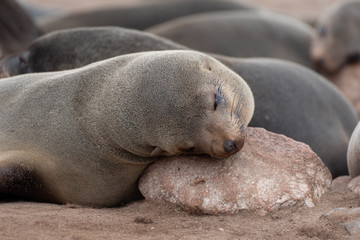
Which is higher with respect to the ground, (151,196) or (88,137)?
(88,137)

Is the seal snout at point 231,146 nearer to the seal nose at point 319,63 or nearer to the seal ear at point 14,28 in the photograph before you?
the seal ear at point 14,28

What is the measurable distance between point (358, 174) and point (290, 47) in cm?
488

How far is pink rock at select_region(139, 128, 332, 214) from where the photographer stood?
4137 millimetres

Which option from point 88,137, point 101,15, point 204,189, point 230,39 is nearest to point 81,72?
point 88,137

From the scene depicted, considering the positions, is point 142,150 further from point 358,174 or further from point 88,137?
point 358,174

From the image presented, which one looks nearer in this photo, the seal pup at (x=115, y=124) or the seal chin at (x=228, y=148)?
the seal chin at (x=228, y=148)

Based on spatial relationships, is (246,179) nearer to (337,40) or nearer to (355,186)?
(355,186)

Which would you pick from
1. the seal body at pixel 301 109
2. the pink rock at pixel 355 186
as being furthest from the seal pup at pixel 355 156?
the seal body at pixel 301 109

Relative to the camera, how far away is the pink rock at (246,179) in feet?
13.6

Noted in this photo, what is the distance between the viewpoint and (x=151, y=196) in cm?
448

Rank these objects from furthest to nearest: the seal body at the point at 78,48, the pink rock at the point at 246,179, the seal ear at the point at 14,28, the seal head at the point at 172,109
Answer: the seal ear at the point at 14,28
the seal body at the point at 78,48
the seal head at the point at 172,109
the pink rock at the point at 246,179

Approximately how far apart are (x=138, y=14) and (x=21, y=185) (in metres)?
6.73

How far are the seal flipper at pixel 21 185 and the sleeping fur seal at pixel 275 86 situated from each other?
178 cm

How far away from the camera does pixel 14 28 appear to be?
Result: 8.88 metres
